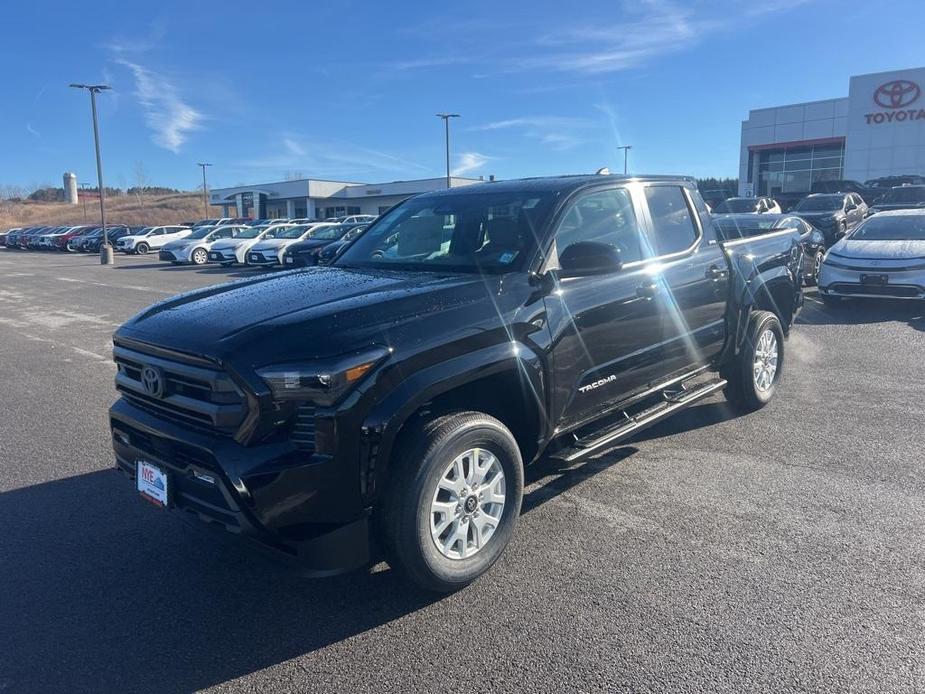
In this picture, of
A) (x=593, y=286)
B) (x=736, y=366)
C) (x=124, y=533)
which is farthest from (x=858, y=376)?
(x=124, y=533)

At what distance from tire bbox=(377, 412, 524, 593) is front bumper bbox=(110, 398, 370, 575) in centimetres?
17

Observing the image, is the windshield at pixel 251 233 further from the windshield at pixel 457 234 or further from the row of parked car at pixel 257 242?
the windshield at pixel 457 234

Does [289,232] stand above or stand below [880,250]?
above

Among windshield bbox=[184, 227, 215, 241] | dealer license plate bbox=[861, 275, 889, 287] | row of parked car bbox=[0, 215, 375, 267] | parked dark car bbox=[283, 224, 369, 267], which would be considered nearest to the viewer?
dealer license plate bbox=[861, 275, 889, 287]

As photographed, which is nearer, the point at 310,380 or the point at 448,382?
the point at 310,380

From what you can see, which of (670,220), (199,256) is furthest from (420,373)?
(199,256)

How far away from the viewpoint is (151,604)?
348cm

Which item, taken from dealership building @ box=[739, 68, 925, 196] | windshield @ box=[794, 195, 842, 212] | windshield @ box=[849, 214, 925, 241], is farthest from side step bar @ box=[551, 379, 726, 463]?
dealership building @ box=[739, 68, 925, 196]

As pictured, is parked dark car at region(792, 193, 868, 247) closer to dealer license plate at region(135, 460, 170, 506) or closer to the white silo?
dealer license plate at region(135, 460, 170, 506)

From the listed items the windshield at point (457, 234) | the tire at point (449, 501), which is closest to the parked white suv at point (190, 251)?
the windshield at point (457, 234)

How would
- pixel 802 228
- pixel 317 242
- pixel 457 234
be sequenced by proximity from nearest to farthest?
pixel 457 234 < pixel 802 228 < pixel 317 242

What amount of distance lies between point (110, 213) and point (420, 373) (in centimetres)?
11607

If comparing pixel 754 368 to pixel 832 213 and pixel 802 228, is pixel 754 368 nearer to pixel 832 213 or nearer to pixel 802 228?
pixel 802 228

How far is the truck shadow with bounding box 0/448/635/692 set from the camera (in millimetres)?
3014
